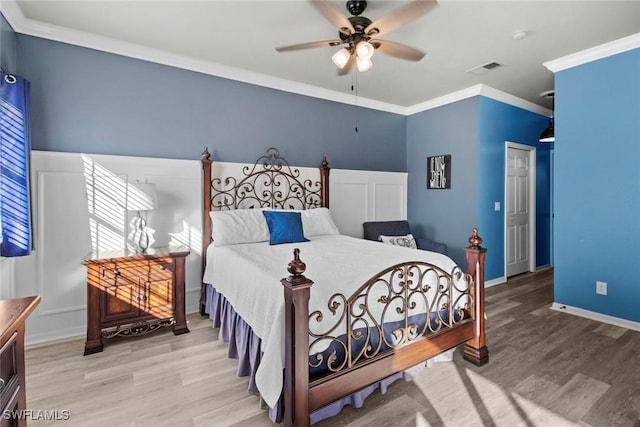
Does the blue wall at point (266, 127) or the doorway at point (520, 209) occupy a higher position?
the blue wall at point (266, 127)

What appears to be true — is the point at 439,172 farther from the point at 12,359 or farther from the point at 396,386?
the point at 12,359

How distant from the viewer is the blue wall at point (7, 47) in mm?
2387

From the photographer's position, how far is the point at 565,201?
138 inches

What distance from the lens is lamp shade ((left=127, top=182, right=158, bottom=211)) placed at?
109 inches

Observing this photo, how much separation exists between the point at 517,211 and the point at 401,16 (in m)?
4.02

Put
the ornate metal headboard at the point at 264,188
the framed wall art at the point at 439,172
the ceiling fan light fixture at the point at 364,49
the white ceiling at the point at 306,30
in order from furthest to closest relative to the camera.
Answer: the framed wall art at the point at 439,172 < the ornate metal headboard at the point at 264,188 < the white ceiling at the point at 306,30 < the ceiling fan light fixture at the point at 364,49

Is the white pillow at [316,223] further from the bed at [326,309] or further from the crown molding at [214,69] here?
the crown molding at [214,69]

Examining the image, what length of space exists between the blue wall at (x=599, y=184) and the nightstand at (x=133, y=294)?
13.3 ft

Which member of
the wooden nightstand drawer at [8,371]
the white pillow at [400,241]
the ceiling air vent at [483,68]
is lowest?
the wooden nightstand drawer at [8,371]

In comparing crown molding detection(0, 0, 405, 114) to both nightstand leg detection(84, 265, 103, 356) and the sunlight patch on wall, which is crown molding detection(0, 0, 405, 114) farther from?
nightstand leg detection(84, 265, 103, 356)

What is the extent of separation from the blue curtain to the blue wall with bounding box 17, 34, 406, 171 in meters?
0.41

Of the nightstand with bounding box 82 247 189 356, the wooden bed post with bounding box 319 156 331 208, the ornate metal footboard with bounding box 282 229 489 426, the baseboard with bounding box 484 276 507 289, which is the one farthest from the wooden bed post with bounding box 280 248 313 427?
the baseboard with bounding box 484 276 507 289

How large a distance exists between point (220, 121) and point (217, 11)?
50.2 inches

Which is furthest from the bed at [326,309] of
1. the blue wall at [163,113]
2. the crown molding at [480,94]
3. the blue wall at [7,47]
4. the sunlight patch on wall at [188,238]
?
the crown molding at [480,94]
